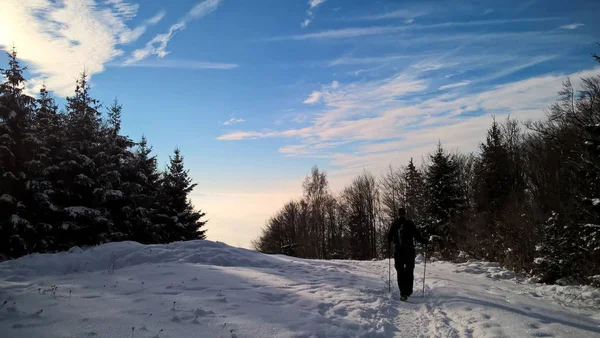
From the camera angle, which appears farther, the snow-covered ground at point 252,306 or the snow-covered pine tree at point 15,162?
the snow-covered pine tree at point 15,162

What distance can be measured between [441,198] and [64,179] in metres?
25.9

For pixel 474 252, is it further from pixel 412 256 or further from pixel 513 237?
pixel 412 256

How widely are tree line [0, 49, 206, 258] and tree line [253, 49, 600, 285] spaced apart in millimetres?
21698

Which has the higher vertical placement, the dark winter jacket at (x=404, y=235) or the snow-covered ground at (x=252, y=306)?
the dark winter jacket at (x=404, y=235)

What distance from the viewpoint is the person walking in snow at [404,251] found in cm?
914

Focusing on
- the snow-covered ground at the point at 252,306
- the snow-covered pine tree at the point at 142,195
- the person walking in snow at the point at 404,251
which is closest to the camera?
the snow-covered ground at the point at 252,306

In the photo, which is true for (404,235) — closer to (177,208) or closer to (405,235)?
(405,235)

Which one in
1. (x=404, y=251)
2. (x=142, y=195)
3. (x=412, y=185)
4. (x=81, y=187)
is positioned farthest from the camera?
(x=412, y=185)

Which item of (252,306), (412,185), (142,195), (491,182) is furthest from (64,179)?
(412,185)

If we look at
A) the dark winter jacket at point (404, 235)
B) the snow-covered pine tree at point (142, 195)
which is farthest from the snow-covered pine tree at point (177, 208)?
the dark winter jacket at point (404, 235)

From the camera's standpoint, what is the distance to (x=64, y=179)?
67.7 feet

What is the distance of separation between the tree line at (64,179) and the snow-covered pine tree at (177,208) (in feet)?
3.18

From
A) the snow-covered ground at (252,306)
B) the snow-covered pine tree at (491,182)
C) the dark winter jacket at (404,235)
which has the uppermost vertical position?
the snow-covered pine tree at (491,182)

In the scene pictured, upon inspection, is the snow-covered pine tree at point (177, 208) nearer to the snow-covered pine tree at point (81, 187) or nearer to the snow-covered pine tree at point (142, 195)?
the snow-covered pine tree at point (142, 195)
